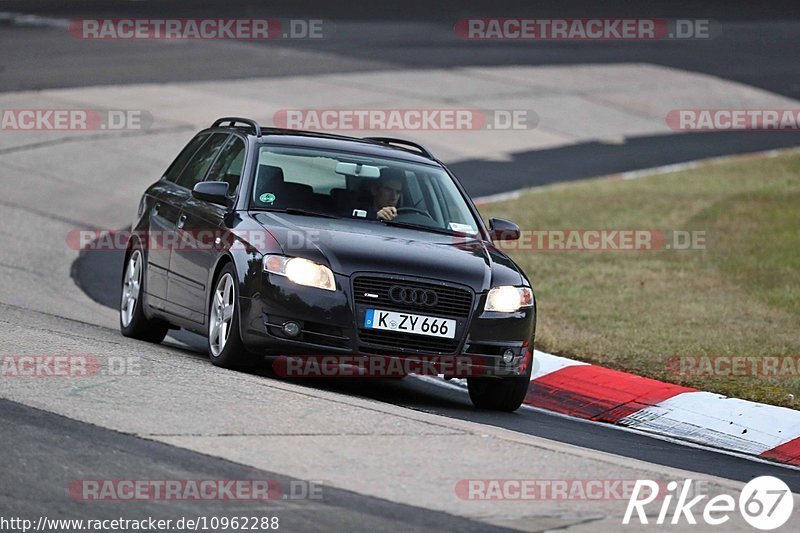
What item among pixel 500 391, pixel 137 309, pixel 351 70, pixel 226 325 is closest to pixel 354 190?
pixel 226 325

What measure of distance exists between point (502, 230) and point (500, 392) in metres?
1.30

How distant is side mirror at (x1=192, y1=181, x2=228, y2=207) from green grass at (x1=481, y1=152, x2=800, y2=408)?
3.47 m

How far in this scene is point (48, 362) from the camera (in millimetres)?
9055

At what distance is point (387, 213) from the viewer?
10.8 meters

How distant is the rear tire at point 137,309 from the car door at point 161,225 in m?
0.19

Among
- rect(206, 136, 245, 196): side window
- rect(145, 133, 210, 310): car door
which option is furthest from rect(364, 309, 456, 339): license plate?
rect(145, 133, 210, 310): car door

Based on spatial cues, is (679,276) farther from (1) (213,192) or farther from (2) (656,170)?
(2) (656,170)

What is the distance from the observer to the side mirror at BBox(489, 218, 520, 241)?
36.8 ft

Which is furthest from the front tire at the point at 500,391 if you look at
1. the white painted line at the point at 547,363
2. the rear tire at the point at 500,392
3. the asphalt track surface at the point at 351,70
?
the white painted line at the point at 547,363

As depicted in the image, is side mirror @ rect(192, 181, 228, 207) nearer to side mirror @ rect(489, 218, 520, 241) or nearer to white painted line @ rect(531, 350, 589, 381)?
side mirror @ rect(489, 218, 520, 241)

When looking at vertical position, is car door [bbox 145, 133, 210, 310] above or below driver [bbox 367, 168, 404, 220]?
below

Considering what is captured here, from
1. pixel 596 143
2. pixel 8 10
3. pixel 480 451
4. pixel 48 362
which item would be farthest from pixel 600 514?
pixel 8 10

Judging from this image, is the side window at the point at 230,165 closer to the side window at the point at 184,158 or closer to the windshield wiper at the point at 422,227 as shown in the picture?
the side window at the point at 184,158

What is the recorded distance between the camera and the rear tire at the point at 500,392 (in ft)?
33.9
